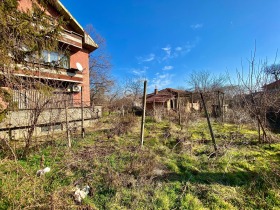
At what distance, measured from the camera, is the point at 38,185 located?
3066 millimetres

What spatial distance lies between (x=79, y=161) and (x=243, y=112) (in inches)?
430

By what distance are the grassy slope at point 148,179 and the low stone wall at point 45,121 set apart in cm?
118

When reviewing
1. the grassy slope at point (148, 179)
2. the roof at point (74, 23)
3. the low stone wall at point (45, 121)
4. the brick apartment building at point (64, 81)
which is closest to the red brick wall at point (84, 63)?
the brick apartment building at point (64, 81)

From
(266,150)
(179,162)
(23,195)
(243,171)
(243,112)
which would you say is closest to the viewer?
(23,195)

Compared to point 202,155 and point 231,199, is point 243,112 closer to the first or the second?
point 202,155

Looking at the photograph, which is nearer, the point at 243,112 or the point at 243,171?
the point at 243,171

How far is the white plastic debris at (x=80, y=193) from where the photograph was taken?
288 centimetres

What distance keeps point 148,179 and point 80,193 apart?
1.51 meters

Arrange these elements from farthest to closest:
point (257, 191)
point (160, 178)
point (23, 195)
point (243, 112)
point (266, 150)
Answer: point (243, 112), point (266, 150), point (160, 178), point (257, 191), point (23, 195)

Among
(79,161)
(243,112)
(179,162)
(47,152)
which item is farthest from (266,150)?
(47,152)

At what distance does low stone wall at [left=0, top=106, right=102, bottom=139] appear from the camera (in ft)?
17.2

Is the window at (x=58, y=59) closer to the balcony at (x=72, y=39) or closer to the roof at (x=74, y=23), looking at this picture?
the balcony at (x=72, y=39)

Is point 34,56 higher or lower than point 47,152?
higher

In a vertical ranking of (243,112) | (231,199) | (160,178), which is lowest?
(231,199)
